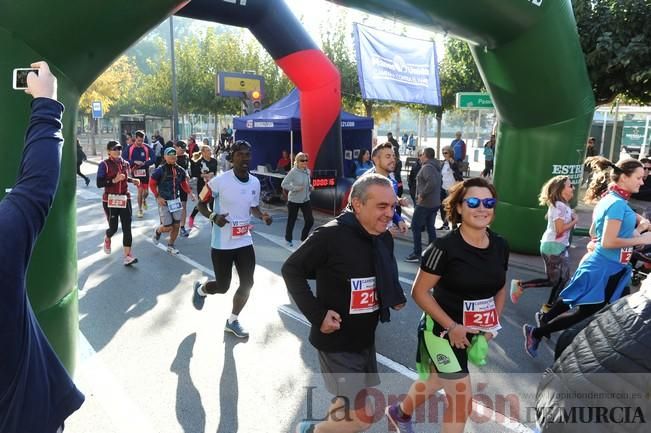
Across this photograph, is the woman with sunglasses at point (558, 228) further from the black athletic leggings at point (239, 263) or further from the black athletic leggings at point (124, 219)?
the black athletic leggings at point (124, 219)

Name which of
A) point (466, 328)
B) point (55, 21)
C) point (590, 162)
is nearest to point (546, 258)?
point (590, 162)

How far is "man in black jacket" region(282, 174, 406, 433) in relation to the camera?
2.76 m

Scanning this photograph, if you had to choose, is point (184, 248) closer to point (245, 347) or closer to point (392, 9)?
point (245, 347)

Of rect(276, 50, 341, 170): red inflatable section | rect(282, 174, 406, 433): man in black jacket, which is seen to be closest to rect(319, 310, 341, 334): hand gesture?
rect(282, 174, 406, 433): man in black jacket

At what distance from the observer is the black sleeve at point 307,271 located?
2.75m

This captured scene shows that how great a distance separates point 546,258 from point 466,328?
2.88 m

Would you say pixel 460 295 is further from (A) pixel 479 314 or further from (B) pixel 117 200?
(B) pixel 117 200

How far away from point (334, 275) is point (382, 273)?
0.88 feet

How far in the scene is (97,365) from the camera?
Result: 4.30 m

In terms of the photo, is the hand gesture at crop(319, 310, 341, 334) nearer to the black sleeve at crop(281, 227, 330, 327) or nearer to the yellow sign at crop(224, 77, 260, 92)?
the black sleeve at crop(281, 227, 330, 327)

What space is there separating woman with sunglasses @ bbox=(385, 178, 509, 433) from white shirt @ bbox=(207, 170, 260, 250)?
239cm

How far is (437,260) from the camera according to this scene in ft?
9.45

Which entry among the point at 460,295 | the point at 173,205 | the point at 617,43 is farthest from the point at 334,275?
the point at 617,43

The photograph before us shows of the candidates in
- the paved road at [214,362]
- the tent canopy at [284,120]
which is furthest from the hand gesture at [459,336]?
the tent canopy at [284,120]
